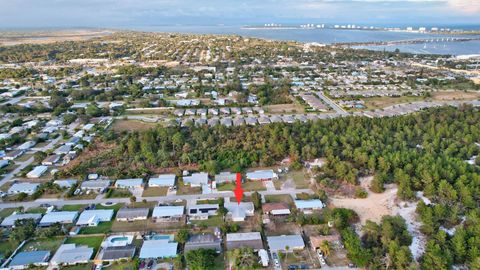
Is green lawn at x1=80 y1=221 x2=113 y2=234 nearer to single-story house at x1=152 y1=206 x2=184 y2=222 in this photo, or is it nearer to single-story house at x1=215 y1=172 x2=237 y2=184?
single-story house at x1=152 y1=206 x2=184 y2=222

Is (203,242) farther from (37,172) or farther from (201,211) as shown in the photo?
(37,172)

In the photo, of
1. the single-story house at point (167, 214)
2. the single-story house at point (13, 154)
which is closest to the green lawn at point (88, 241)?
the single-story house at point (167, 214)

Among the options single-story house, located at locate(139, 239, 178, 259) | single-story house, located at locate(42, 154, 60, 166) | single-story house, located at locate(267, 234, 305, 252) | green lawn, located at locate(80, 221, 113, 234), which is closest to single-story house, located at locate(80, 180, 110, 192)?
green lawn, located at locate(80, 221, 113, 234)

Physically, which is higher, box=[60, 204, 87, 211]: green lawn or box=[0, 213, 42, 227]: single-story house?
box=[0, 213, 42, 227]: single-story house

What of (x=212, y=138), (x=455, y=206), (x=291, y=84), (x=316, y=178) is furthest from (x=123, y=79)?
(x=455, y=206)

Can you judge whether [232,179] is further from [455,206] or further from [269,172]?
[455,206]

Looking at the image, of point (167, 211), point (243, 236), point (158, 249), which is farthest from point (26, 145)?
point (243, 236)
